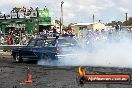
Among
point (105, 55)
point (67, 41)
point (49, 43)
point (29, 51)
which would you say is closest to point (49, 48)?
point (49, 43)

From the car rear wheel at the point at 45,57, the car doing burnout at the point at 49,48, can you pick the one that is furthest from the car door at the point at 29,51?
the car rear wheel at the point at 45,57

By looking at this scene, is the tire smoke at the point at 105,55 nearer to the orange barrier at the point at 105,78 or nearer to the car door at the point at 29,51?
the car door at the point at 29,51

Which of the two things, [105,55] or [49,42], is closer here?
[105,55]

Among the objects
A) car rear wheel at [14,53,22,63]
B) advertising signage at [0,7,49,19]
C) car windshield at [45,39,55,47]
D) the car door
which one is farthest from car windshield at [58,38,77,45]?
advertising signage at [0,7,49,19]

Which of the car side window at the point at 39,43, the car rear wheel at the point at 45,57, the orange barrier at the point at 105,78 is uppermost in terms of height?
the orange barrier at the point at 105,78

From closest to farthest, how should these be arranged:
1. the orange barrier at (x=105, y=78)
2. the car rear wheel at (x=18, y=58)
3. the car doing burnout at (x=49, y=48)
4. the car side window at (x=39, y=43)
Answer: the orange barrier at (x=105, y=78) < the car doing burnout at (x=49, y=48) < the car side window at (x=39, y=43) < the car rear wheel at (x=18, y=58)

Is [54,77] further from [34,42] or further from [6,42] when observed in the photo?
[6,42]

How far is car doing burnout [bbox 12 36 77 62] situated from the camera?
21.2 meters

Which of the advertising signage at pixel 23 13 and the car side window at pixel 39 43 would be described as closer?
the car side window at pixel 39 43

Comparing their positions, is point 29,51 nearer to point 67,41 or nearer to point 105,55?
point 67,41

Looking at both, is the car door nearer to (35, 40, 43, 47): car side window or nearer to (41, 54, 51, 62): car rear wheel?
(35, 40, 43, 47): car side window

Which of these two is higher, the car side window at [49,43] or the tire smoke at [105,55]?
the car side window at [49,43]

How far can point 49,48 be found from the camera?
70.5 feet

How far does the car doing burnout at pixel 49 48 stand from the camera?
21.2m
